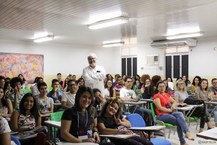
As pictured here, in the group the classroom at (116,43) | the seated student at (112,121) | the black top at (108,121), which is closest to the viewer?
the seated student at (112,121)

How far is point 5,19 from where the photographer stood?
623 centimetres

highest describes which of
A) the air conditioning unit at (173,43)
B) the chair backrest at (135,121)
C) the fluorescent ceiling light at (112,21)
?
the fluorescent ceiling light at (112,21)

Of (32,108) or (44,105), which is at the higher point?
(32,108)

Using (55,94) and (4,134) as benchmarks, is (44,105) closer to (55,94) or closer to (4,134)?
(55,94)

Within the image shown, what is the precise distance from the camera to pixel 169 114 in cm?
466

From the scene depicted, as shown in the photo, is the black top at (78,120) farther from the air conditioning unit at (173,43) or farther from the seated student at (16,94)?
the air conditioning unit at (173,43)

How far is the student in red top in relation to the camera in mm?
4531

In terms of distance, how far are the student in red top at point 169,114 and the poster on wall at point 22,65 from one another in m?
7.34

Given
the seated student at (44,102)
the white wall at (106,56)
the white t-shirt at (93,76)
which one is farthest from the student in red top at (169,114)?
the white wall at (106,56)

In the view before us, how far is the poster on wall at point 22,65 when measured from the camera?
33.2 ft

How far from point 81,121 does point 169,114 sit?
244cm

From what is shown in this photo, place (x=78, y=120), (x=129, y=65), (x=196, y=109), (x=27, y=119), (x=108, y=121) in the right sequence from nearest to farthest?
(x=78, y=120) < (x=108, y=121) < (x=27, y=119) < (x=196, y=109) < (x=129, y=65)

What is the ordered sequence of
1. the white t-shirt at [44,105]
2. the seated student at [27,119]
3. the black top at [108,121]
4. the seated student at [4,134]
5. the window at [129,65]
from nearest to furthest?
the seated student at [4,134] < the black top at [108,121] < the seated student at [27,119] < the white t-shirt at [44,105] < the window at [129,65]

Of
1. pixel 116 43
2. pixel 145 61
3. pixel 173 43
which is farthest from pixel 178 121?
pixel 145 61
